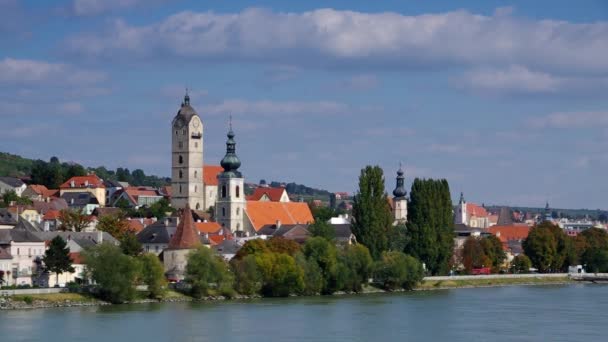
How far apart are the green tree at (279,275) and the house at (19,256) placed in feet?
29.7

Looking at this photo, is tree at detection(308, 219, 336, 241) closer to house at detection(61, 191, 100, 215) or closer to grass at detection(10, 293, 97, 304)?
house at detection(61, 191, 100, 215)

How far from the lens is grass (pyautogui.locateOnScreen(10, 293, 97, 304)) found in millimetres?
51656

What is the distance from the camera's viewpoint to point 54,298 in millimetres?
52594

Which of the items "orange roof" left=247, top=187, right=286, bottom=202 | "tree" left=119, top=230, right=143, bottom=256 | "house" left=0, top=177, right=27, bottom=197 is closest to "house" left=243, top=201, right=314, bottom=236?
"orange roof" left=247, top=187, right=286, bottom=202

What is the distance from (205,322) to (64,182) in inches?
2574

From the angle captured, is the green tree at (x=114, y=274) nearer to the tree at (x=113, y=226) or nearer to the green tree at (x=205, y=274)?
the green tree at (x=205, y=274)

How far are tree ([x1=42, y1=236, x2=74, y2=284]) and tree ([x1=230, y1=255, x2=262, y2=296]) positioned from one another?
6657 mm

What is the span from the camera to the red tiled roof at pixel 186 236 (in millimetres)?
63062

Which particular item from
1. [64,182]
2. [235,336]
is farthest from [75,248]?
[64,182]

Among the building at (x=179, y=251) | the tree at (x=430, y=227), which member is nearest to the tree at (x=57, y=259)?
the building at (x=179, y=251)

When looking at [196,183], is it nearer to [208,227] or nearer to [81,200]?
[81,200]

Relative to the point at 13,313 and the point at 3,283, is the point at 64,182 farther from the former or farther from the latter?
Result: the point at 13,313

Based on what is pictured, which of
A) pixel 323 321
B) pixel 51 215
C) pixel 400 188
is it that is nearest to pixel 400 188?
pixel 400 188

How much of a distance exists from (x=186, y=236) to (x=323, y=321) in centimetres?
1714
